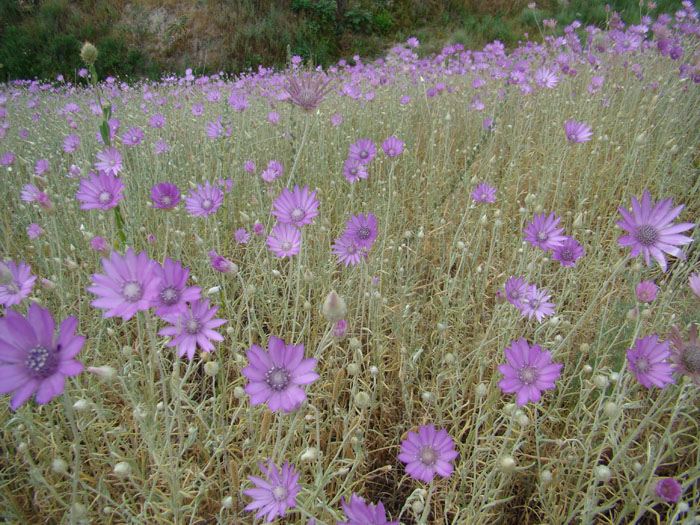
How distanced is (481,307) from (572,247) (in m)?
0.60

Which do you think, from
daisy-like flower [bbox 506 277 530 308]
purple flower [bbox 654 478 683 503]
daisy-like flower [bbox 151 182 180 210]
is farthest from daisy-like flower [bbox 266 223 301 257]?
purple flower [bbox 654 478 683 503]

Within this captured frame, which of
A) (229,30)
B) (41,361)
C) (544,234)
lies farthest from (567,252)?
(229,30)

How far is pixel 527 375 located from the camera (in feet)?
3.47

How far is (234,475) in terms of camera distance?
1144mm

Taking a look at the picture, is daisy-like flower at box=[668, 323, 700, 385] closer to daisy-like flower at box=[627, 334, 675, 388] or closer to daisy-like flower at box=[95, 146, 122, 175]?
daisy-like flower at box=[627, 334, 675, 388]

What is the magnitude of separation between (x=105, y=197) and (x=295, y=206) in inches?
27.3

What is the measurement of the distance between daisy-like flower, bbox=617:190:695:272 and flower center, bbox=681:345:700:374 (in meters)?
0.28

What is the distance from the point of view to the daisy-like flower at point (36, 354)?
757 millimetres

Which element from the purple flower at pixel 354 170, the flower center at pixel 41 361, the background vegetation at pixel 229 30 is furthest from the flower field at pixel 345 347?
the background vegetation at pixel 229 30

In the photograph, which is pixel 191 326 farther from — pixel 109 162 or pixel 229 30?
pixel 229 30

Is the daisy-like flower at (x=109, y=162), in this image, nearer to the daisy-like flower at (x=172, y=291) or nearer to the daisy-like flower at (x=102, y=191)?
the daisy-like flower at (x=102, y=191)

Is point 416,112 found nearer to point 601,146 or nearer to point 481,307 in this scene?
point 601,146

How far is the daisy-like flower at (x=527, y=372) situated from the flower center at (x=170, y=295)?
876 mm

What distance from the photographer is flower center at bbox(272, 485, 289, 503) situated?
99 centimetres
